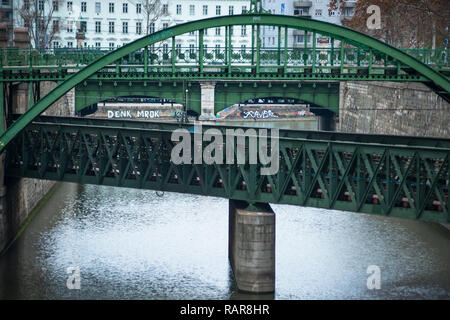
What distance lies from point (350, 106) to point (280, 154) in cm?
4407

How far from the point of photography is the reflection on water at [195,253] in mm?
41531

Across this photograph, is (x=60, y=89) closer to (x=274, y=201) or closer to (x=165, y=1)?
(x=274, y=201)

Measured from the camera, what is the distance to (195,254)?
47469mm

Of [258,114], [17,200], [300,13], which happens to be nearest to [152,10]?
[258,114]

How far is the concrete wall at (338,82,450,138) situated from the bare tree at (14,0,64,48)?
1559 inches

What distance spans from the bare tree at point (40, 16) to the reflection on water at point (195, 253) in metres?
52.3

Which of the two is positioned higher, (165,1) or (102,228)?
(165,1)

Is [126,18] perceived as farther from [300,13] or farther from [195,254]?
[195,254]

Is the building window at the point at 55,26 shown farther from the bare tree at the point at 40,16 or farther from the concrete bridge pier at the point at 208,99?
the concrete bridge pier at the point at 208,99

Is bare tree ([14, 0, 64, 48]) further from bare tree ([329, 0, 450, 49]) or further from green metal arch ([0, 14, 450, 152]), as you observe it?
green metal arch ([0, 14, 450, 152])

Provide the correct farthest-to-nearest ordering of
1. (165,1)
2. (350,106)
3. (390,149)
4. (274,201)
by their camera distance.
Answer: (165,1)
(350,106)
(274,201)
(390,149)

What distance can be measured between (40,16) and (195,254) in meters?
68.6

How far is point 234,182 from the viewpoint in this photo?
41.7 metres

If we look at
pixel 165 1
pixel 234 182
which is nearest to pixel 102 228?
pixel 234 182
